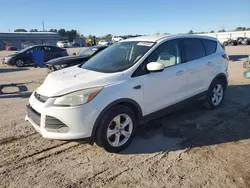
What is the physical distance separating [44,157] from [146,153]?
61.0 inches

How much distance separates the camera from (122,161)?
330 centimetres

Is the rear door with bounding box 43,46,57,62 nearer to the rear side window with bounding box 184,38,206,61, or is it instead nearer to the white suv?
the white suv

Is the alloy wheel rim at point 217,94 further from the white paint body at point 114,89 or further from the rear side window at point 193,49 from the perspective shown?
the rear side window at point 193,49

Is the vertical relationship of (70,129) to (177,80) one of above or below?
below

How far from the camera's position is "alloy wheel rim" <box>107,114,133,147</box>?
134 inches

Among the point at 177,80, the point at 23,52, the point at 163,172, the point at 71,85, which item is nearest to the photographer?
the point at 163,172

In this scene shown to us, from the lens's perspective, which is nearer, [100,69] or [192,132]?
[100,69]

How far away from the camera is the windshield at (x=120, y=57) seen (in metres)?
3.76

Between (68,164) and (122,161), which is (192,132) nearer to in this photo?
(122,161)

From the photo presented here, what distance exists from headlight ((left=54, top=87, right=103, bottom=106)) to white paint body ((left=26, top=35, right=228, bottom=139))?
59 millimetres

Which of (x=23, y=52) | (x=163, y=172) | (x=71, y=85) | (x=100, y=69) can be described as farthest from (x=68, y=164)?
(x=23, y=52)

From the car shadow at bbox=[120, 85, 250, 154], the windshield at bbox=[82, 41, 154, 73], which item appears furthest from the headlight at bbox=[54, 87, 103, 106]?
the car shadow at bbox=[120, 85, 250, 154]

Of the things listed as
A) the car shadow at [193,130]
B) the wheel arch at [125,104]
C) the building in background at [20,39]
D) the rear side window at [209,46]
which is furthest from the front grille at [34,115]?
the building in background at [20,39]

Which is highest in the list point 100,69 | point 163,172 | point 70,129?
point 100,69
